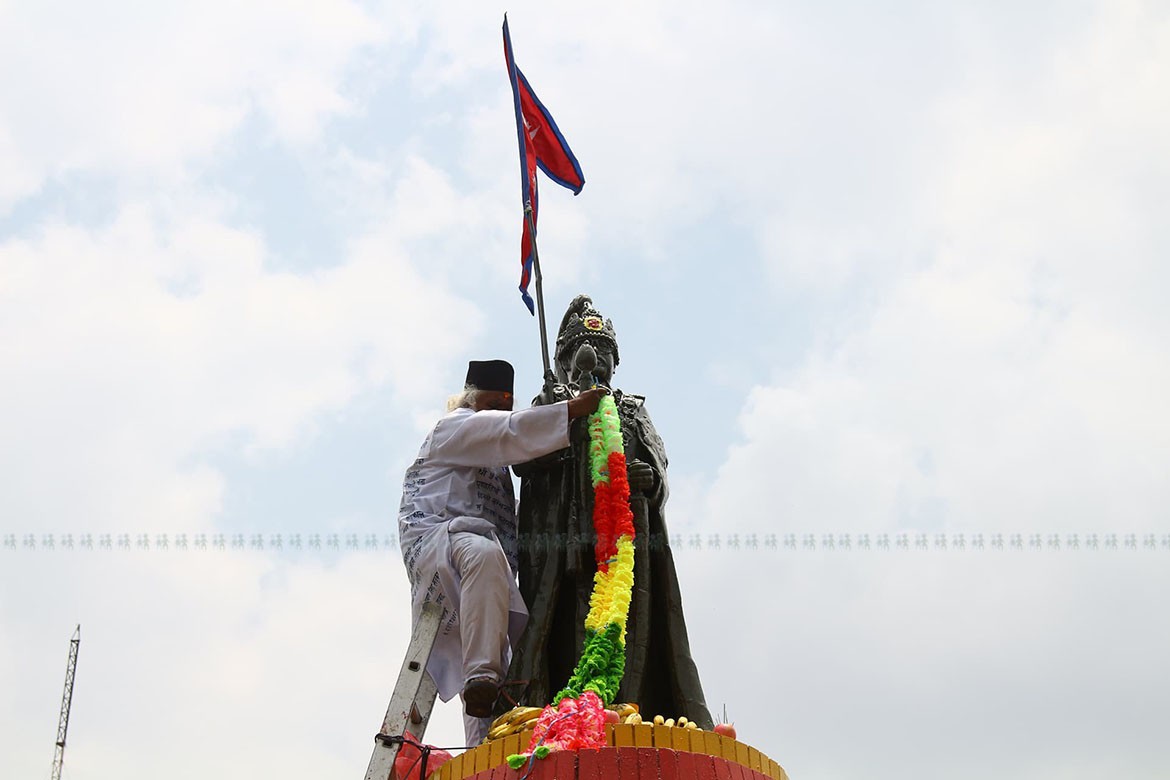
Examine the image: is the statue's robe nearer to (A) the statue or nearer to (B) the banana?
(A) the statue

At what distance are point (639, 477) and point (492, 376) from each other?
131 cm

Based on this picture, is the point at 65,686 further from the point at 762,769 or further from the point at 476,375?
the point at 762,769

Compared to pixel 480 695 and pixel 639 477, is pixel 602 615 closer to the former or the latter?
pixel 480 695

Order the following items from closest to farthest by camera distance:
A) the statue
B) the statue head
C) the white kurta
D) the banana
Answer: the banana
the white kurta
the statue
the statue head

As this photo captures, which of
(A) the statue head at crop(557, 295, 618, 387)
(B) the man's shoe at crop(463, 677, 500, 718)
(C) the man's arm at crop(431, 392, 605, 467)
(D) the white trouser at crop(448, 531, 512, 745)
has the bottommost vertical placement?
(B) the man's shoe at crop(463, 677, 500, 718)

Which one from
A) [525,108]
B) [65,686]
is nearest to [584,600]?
[525,108]

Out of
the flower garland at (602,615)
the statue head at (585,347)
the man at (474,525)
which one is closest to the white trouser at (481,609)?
the man at (474,525)

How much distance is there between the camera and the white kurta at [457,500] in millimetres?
8523

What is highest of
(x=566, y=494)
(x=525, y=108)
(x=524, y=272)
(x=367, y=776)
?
(x=525, y=108)

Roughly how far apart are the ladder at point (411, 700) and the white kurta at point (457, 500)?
0.14 m

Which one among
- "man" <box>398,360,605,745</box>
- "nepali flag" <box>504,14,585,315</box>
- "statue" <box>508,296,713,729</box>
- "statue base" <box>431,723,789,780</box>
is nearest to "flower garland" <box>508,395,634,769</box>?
"statue base" <box>431,723,789,780</box>

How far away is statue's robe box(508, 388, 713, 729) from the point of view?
8.61 m

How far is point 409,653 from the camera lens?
8.17 metres

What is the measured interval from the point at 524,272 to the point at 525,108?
166 cm
